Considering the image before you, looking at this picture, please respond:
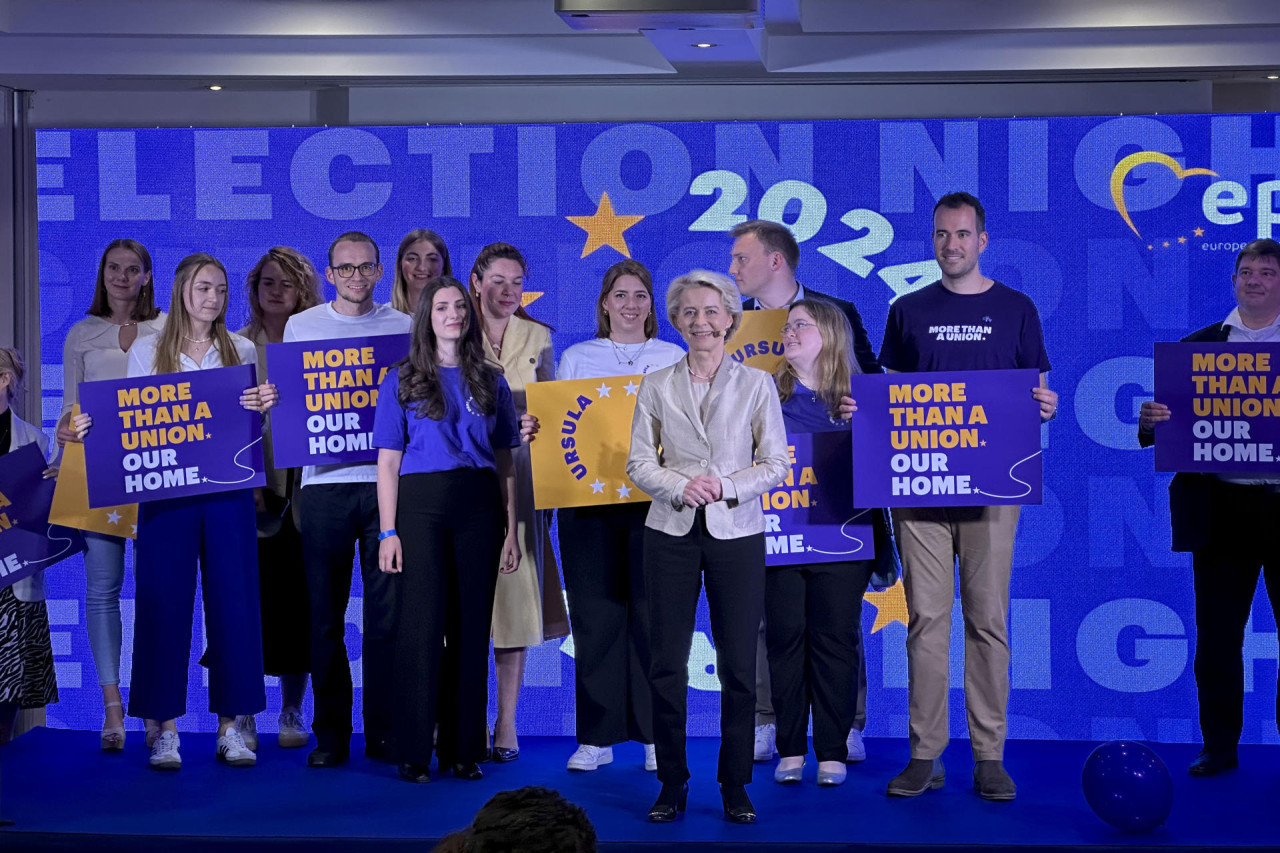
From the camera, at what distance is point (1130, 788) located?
4312 mm

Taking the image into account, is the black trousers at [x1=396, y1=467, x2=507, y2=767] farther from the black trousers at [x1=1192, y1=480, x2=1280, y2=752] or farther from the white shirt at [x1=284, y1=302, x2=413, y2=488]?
the black trousers at [x1=1192, y1=480, x2=1280, y2=752]

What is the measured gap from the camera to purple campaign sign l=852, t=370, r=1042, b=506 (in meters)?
4.77

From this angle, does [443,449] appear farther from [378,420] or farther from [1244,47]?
[1244,47]

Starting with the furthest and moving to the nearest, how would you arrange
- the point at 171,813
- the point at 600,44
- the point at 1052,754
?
the point at 600,44
the point at 1052,754
the point at 171,813

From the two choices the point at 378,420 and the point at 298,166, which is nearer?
the point at 378,420

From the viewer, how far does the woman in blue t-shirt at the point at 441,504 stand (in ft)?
15.7

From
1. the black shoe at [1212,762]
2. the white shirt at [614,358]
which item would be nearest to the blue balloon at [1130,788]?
the black shoe at [1212,762]

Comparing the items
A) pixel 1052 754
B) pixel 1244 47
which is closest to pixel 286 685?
pixel 1052 754

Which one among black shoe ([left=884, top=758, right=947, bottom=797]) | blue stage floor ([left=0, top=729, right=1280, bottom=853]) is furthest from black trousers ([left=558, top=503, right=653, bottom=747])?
black shoe ([left=884, top=758, right=947, bottom=797])

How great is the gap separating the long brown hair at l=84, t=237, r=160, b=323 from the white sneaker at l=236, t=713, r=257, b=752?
66.8 inches

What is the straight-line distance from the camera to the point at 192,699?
6297mm

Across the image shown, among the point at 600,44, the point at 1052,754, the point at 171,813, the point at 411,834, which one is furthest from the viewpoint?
the point at 600,44

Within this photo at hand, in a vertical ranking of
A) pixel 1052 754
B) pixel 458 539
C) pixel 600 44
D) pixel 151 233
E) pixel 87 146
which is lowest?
pixel 1052 754

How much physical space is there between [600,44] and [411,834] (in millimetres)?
3562
